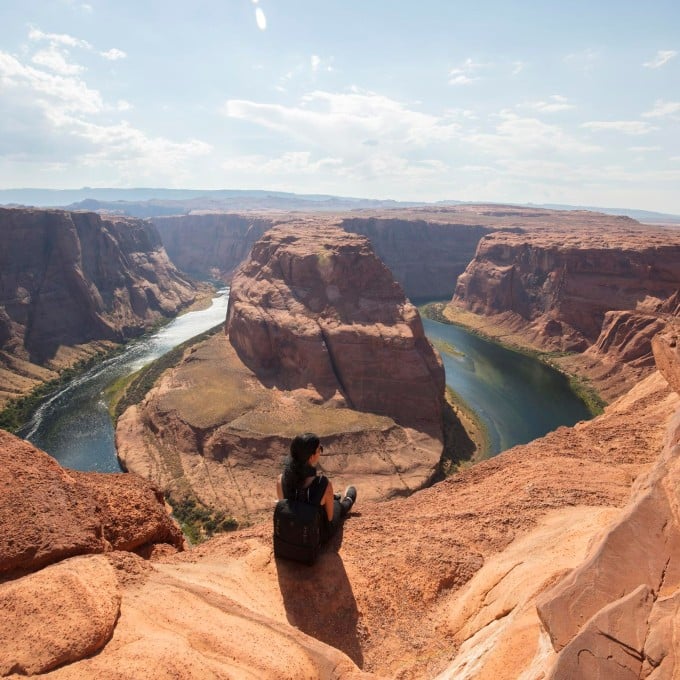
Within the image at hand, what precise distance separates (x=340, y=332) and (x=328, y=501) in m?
43.2

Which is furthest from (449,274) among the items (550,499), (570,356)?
(550,499)

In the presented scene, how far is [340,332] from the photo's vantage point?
2085 inches

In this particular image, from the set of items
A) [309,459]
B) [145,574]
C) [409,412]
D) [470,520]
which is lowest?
[409,412]

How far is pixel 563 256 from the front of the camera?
85125mm

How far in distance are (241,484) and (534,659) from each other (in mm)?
36417

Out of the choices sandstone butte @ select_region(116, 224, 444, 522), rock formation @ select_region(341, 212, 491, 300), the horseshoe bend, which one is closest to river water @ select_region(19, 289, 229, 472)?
sandstone butte @ select_region(116, 224, 444, 522)

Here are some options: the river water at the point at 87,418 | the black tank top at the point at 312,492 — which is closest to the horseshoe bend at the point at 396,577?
the black tank top at the point at 312,492

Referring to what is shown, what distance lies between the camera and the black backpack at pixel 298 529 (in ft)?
30.7

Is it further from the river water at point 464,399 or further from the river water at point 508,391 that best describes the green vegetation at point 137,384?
the river water at point 508,391

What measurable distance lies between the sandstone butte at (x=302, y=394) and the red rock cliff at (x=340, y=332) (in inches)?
5.9

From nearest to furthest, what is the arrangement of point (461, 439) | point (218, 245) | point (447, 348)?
point (461, 439) < point (447, 348) < point (218, 245)

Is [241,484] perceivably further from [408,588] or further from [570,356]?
[570,356]

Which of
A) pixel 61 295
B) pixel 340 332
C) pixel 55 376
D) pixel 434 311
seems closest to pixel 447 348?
pixel 434 311

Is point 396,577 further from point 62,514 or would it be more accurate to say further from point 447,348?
point 447,348
